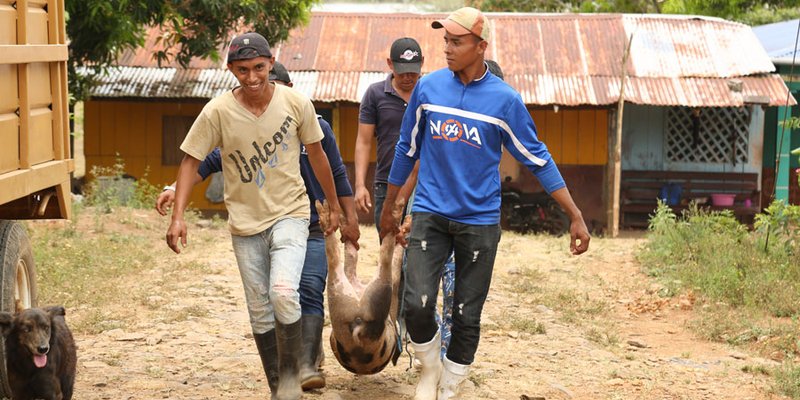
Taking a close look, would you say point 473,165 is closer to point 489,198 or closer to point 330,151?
point 489,198

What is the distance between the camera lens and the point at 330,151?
17.7 feet

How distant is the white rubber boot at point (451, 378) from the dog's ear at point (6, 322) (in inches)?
80.7

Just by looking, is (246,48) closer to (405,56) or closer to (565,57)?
(405,56)

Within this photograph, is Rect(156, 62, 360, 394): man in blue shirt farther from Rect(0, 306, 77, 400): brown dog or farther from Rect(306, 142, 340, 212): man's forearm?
Rect(0, 306, 77, 400): brown dog

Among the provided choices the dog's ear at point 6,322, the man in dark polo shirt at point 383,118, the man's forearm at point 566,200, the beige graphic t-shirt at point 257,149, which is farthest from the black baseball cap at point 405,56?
the dog's ear at point 6,322

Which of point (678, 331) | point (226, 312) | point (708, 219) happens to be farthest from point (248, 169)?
point (708, 219)

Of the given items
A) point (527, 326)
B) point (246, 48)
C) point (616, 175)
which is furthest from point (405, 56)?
point (616, 175)

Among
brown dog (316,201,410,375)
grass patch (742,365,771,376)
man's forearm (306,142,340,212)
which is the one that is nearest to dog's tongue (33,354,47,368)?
brown dog (316,201,410,375)

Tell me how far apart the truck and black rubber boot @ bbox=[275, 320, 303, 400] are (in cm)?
134

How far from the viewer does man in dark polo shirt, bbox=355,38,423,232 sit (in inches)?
235

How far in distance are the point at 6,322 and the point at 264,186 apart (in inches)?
53.7

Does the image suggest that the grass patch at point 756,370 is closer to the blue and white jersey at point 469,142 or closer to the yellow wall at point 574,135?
the blue and white jersey at point 469,142

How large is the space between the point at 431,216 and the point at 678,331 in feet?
13.4

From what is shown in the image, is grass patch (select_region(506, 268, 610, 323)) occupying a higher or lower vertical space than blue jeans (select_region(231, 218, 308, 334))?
lower
